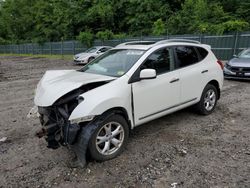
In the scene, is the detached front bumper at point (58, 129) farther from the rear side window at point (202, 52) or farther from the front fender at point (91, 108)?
the rear side window at point (202, 52)

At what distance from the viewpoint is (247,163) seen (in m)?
3.26

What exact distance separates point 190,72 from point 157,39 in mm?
17242

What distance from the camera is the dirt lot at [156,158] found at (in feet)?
9.59

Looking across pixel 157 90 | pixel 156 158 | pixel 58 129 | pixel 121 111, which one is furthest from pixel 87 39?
pixel 156 158

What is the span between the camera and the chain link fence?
15886 mm

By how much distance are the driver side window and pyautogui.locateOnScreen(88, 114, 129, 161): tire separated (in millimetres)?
1053

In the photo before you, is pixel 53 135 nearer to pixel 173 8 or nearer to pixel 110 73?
pixel 110 73

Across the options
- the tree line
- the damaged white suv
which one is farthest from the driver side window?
the tree line

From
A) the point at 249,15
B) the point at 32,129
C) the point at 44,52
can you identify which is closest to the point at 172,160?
the point at 32,129

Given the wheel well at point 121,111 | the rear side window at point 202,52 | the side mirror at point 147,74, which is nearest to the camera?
the wheel well at point 121,111

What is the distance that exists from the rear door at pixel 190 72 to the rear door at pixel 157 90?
17 cm

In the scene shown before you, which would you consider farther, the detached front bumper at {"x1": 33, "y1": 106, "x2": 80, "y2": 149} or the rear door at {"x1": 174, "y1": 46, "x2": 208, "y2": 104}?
the rear door at {"x1": 174, "y1": 46, "x2": 208, "y2": 104}

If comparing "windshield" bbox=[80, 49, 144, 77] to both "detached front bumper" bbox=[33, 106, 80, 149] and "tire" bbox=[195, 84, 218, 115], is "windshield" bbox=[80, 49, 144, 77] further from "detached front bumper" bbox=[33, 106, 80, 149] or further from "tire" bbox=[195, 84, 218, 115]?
"tire" bbox=[195, 84, 218, 115]

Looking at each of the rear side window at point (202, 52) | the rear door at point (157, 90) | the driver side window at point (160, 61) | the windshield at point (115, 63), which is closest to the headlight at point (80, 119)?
the rear door at point (157, 90)
